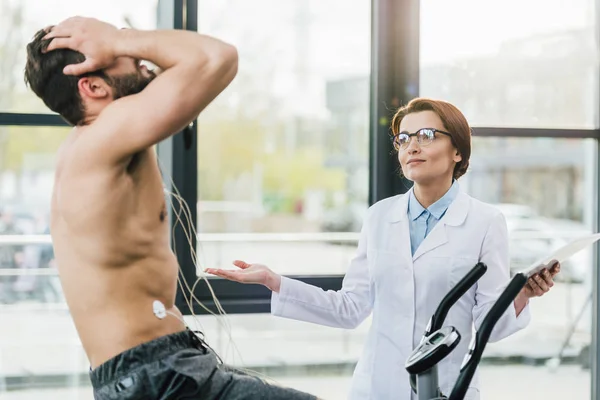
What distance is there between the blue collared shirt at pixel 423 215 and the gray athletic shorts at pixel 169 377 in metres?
0.80

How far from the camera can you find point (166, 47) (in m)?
1.52

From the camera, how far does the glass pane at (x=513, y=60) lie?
321 cm

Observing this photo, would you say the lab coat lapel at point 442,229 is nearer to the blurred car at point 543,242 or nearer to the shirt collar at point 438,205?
the shirt collar at point 438,205

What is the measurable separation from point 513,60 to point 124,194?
2.20m

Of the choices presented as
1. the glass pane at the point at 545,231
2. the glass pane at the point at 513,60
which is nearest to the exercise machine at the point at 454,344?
the glass pane at the point at 513,60

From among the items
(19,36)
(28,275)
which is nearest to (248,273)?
(28,275)

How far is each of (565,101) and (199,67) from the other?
2291mm

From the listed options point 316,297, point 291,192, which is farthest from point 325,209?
point 316,297

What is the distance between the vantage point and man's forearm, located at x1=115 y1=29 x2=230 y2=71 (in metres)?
1.51

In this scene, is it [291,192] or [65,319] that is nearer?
[65,319]

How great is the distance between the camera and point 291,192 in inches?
144

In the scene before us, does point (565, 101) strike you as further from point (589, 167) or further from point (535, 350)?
point (535, 350)

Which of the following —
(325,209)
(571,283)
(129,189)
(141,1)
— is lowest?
(571,283)

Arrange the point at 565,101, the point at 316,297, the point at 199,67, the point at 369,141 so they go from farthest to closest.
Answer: the point at 565,101 < the point at 369,141 < the point at 316,297 < the point at 199,67
